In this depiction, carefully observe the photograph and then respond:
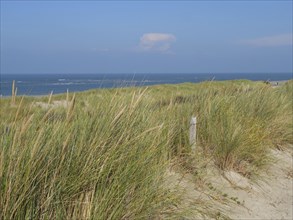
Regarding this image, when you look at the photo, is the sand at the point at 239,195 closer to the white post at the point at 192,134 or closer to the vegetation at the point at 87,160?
the vegetation at the point at 87,160

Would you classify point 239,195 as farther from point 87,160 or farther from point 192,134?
point 87,160

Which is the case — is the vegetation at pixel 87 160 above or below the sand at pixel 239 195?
above

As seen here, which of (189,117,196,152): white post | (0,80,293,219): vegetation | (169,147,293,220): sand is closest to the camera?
(0,80,293,219): vegetation

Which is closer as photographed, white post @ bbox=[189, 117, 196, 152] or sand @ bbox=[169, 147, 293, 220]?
sand @ bbox=[169, 147, 293, 220]

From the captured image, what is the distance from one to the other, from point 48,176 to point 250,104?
607cm

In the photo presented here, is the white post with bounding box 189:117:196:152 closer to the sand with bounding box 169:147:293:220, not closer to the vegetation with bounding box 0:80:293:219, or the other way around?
the vegetation with bounding box 0:80:293:219

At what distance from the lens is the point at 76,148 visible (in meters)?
3.64

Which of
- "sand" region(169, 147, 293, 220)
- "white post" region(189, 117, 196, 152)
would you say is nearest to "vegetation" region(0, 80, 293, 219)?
"white post" region(189, 117, 196, 152)

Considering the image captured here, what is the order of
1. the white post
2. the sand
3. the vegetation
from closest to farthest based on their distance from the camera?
the vegetation, the sand, the white post

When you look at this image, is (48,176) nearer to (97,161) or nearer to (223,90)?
(97,161)

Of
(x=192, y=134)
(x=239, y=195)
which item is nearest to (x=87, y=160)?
(x=192, y=134)

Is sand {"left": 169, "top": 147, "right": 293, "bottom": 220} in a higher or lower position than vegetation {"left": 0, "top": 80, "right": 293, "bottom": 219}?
lower

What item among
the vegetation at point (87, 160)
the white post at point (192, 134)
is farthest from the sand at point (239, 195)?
the white post at point (192, 134)

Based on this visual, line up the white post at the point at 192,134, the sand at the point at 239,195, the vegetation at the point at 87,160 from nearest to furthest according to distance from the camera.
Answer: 1. the vegetation at the point at 87,160
2. the sand at the point at 239,195
3. the white post at the point at 192,134
